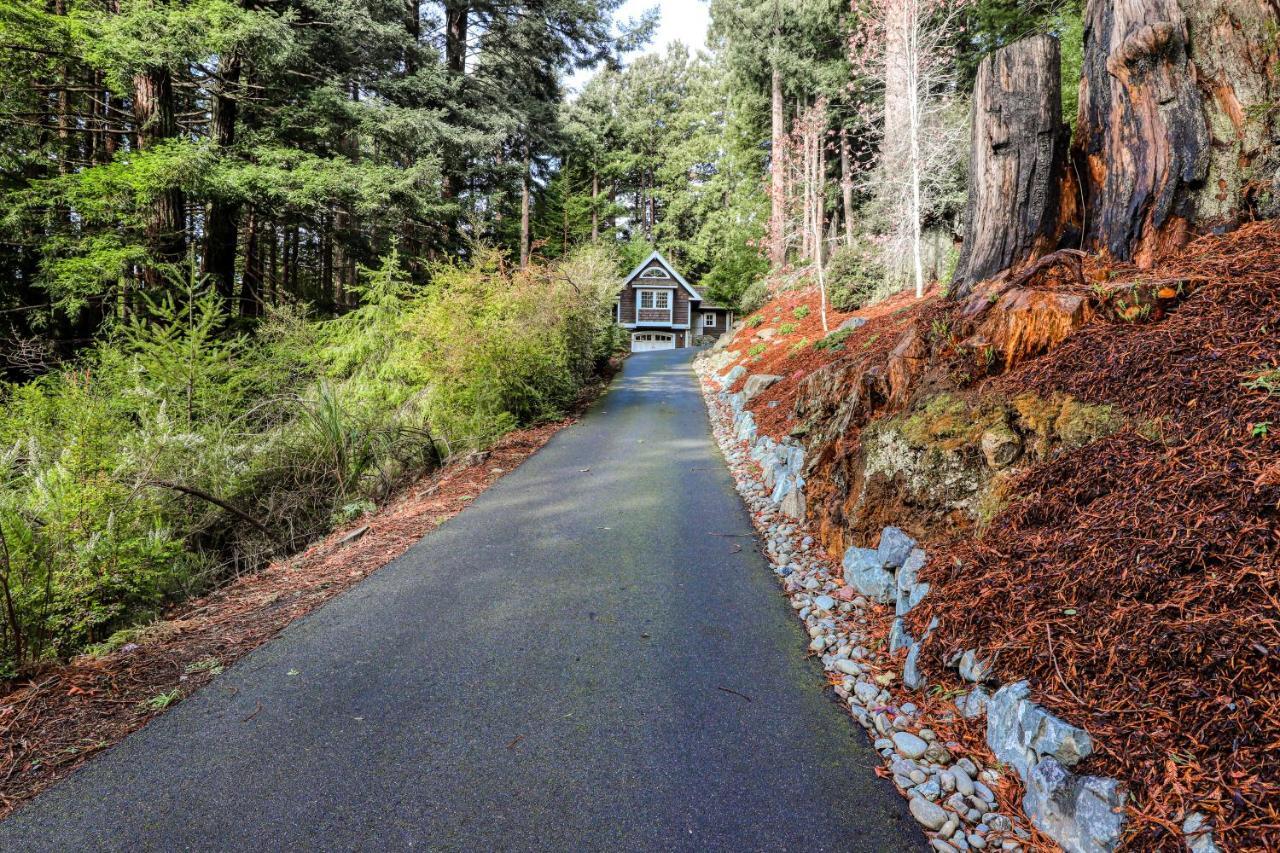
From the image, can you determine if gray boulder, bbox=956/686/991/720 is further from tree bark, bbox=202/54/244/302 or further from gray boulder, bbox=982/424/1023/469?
tree bark, bbox=202/54/244/302

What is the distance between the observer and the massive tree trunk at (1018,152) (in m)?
3.93

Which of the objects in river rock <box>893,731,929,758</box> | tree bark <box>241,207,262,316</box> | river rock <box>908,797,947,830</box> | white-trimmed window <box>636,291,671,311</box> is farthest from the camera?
white-trimmed window <box>636,291,671,311</box>

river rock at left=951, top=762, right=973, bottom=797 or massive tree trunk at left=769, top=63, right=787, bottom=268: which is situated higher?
massive tree trunk at left=769, top=63, right=787, bottom=268

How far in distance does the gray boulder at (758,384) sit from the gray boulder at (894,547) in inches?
238

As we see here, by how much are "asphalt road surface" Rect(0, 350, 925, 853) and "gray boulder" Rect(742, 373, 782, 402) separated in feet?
18.9

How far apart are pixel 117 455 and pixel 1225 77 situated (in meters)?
8.21

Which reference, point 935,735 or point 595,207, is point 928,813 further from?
point 595,207

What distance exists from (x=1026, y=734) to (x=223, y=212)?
14106 mm

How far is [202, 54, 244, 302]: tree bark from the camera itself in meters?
10.3

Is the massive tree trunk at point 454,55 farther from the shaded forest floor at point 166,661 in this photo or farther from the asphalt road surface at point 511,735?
the asphalt road surface at point 511,735

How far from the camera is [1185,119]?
10.4 ft

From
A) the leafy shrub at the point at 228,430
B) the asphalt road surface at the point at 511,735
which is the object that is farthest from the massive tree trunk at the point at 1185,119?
the leafy shrub at the point at 228,430

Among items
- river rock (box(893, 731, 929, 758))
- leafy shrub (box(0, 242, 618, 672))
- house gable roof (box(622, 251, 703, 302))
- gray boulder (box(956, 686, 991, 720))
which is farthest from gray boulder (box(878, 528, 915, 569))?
house gable roof (box(622, 251, 703, 302))

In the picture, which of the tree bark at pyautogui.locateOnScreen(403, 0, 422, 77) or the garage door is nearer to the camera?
the tree bark at pyautogui.locateOnScreen(403, 0, 422, 77)
